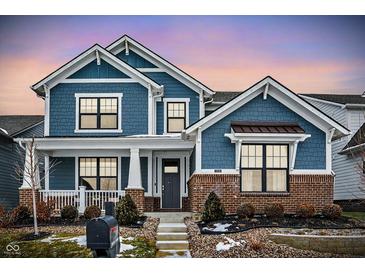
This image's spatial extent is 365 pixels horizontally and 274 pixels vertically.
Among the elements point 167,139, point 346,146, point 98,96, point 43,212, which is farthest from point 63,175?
point 346,146

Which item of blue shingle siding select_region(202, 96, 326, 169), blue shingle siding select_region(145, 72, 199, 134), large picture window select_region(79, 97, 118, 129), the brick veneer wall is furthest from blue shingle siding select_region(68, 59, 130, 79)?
the brick veneer wall

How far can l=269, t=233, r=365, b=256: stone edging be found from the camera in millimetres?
15727

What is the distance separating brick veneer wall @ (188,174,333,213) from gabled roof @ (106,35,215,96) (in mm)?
4593

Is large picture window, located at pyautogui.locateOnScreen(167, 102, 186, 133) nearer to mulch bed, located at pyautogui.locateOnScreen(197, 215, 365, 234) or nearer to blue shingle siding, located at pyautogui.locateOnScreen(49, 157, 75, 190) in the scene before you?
blue shingle siding, located at pyautogui.locateOnScreen(49, 157, 75, 190)

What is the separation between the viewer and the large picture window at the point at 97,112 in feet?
71.3

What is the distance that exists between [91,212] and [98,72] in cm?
538

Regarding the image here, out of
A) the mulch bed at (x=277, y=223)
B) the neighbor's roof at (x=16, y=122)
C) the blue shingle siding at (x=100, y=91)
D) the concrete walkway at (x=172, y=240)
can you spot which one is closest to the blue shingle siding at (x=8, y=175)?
the neighbor's roof at (x=16, y=122)

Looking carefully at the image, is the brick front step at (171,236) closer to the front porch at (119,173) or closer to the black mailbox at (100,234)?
the front porch at (119,173)

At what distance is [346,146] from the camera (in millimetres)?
25359

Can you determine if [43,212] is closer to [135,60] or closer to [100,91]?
[100,91]

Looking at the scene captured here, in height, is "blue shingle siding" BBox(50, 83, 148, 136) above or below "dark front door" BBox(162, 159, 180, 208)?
above
